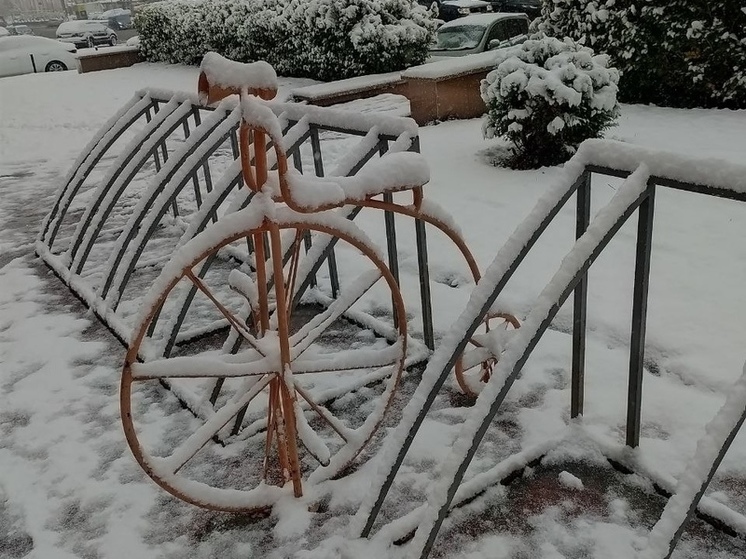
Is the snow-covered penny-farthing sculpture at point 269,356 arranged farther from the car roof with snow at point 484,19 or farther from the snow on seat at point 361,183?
the car roof with snow at point 484,19

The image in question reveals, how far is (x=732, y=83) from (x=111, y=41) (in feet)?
88.8

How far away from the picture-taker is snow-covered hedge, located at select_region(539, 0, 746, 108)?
8156 millimetres

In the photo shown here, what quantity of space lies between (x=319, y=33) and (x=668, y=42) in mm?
6589

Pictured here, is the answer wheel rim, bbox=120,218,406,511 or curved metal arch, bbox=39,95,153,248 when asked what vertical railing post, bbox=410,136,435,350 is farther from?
curved metal arch, bbox=39,95,153,248

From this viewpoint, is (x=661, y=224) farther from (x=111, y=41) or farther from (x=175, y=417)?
(x=111, y=41)

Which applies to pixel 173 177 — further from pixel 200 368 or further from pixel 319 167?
pixel 200 368

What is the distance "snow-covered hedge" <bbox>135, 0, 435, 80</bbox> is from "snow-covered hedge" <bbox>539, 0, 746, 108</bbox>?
3.44 meters

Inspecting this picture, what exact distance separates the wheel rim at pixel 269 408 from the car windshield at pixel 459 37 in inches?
395

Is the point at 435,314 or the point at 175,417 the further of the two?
the point at 435,314

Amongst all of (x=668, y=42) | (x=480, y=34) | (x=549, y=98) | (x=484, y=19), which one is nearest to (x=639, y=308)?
(x=549, y=98)

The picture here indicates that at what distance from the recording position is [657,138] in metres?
7.56

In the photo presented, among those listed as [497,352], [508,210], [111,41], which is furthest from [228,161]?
[111,41]

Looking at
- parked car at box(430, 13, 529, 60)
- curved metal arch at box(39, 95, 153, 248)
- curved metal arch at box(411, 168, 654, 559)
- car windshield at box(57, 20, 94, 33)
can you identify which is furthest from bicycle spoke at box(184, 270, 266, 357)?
car windshield at box(57, 20, 94, 33)

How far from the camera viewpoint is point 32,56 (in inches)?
861
